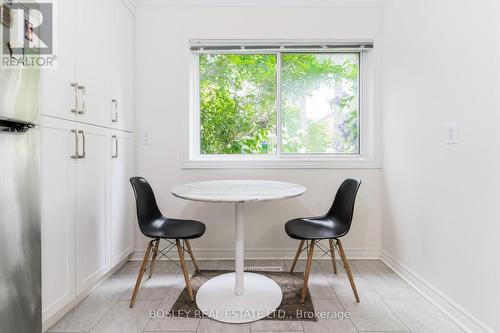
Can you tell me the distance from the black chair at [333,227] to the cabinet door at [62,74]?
158cm

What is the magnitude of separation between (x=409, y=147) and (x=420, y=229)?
62 cm

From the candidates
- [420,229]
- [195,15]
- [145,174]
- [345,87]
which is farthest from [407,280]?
[195,15]

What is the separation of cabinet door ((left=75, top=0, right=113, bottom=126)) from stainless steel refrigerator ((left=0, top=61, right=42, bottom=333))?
0.47 metres

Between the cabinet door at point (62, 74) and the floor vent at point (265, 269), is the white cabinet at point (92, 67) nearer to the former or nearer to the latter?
the cabinet door at point (62, 74)

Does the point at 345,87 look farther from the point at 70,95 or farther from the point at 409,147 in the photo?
the point at 70,95

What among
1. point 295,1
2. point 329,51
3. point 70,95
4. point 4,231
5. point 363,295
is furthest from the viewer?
point 329,51

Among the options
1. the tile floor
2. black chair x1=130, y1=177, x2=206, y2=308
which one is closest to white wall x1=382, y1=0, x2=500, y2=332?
the tile floor

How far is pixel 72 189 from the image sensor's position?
62.2 inches

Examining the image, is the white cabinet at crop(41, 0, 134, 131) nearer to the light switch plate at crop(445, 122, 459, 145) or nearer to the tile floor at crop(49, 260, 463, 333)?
the tile floor at crop(49, 260, 463, 333)

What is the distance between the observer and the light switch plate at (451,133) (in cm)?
154

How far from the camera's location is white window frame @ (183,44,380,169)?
242 cm

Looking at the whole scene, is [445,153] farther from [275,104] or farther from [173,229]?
[173,229]

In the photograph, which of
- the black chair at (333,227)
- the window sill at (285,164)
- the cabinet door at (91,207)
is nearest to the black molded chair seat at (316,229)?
the black chair at (333,227)

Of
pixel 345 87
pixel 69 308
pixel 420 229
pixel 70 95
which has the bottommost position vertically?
pixel 69 308
